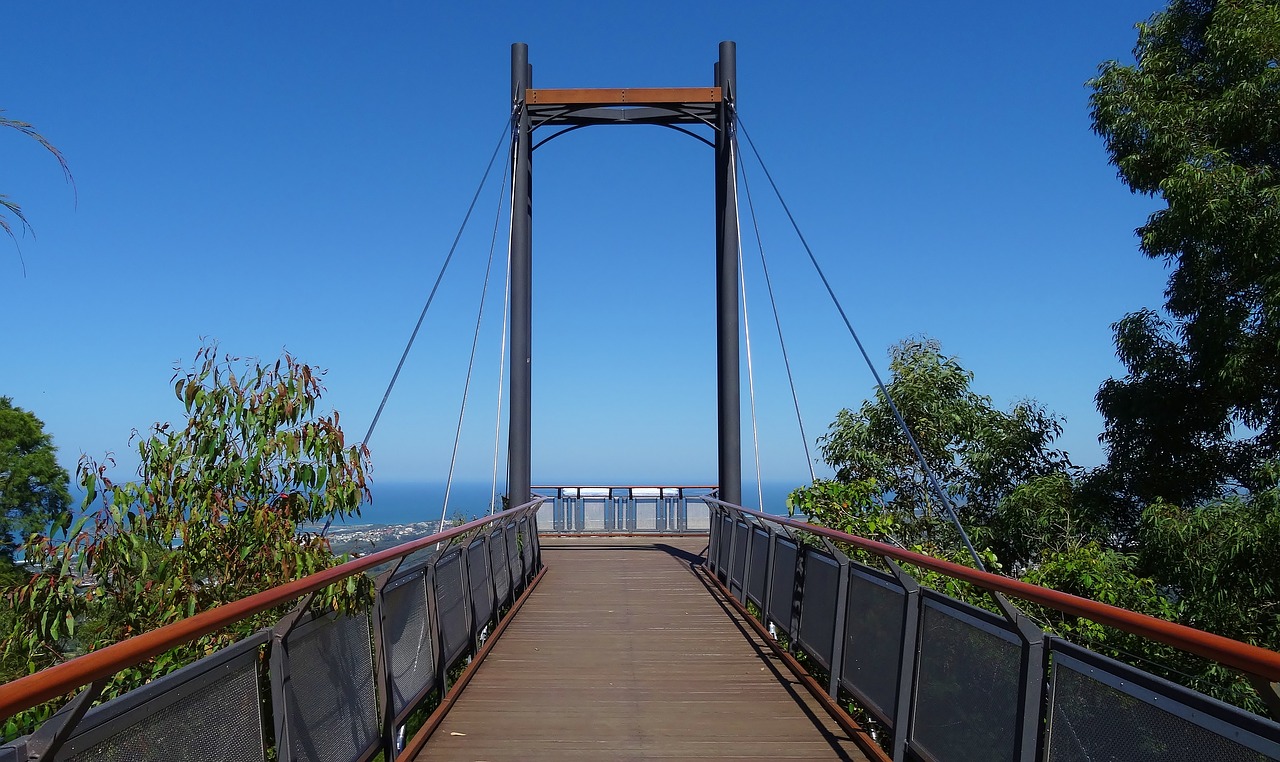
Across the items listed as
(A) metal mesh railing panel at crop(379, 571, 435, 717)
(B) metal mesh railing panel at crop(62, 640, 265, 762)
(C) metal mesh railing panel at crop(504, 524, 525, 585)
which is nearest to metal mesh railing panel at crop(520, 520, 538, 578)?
(C) metal mesh railing panel at crop(504, 524, 525, 585)

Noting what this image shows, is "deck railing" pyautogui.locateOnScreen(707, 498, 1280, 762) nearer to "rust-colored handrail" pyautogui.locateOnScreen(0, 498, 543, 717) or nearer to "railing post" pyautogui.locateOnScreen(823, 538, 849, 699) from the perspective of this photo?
"railing post" pyautogui.locateOnScreen(823, 538, 849, 699)

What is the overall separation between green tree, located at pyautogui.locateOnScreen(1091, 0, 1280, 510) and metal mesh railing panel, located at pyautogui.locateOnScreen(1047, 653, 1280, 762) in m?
11.6

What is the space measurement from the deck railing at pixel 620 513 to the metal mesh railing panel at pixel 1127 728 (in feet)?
53.2

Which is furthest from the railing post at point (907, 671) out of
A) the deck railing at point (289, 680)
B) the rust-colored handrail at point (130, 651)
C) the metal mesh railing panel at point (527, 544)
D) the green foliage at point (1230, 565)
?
the green foliage at point (1230, 565)

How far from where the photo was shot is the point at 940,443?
59.6ft

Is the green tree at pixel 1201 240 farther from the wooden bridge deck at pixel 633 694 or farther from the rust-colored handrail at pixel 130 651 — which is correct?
the rust-colored handrail at pixel 130 651

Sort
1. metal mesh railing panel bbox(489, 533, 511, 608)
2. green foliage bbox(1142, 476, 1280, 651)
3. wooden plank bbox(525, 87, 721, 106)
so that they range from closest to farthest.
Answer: metal mesh railing panel bbox(489, 533, 511, 608) < green foliage bbox(1142, 476, 1280, 651) < wooden plank bbox(525, 87, 721, 106)

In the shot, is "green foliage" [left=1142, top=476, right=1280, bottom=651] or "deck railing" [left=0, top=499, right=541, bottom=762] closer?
"deck railing" [left=0, top=499, right=541, bottom=762]

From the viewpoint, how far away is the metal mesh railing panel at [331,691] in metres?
3.22

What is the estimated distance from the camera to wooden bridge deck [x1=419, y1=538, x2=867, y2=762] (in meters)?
4.56

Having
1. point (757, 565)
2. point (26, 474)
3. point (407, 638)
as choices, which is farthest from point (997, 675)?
point (26, 474)

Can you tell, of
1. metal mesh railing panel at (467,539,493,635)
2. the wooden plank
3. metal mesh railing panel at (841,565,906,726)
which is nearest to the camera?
metal mesh railing panel at (841,565,906,726)

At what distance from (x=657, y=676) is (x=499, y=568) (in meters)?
2.66

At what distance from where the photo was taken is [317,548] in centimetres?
474
